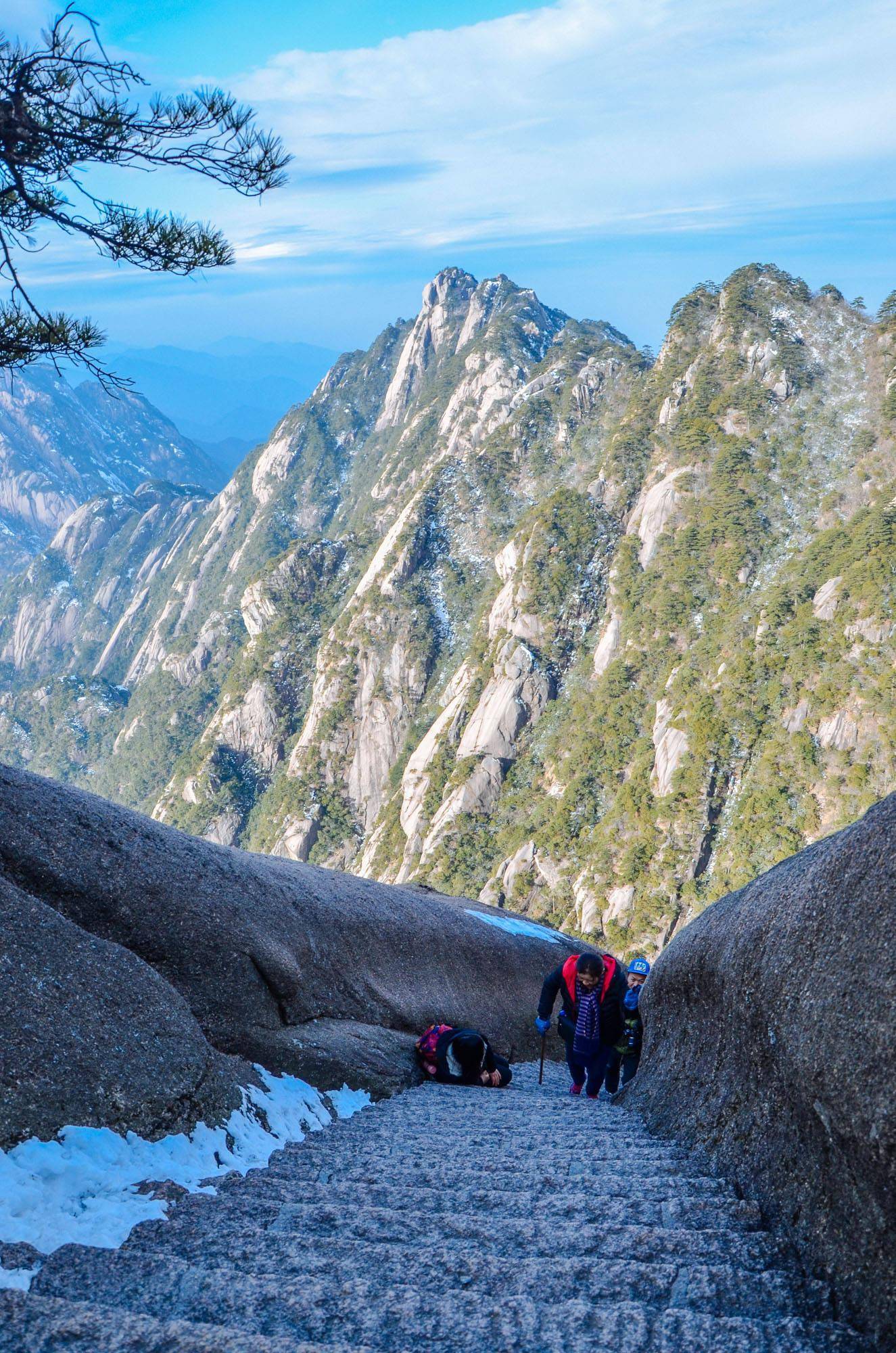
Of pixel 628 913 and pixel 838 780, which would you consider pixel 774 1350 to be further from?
pixel 628 913

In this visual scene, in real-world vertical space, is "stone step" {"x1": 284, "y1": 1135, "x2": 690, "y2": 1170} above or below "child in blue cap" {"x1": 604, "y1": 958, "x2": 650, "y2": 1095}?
below

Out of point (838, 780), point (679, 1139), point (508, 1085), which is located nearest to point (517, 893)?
point (838, 780)

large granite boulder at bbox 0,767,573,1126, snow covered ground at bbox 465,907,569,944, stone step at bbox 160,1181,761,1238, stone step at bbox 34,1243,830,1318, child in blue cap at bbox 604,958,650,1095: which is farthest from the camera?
snow covered ground at bbox 465,907,569,944

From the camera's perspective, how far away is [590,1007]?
1132 centimetres

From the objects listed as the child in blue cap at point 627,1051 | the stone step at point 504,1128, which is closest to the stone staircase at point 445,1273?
the stone step at point 504,1128

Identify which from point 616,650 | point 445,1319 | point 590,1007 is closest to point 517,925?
point 590,1007

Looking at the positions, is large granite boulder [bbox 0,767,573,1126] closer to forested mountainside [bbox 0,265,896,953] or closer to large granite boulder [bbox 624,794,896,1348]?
large granite boulder [bbox 624,794,896,1348]

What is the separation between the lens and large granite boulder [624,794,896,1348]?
13.9 feet

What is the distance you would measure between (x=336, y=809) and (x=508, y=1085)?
453 feet

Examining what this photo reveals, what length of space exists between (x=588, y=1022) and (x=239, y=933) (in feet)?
16.6

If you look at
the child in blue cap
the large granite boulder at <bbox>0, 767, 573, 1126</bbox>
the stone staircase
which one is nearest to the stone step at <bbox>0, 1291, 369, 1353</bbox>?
the stone staircase

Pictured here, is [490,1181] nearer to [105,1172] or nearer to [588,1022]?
[105,1172]

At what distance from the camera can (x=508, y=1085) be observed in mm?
13359

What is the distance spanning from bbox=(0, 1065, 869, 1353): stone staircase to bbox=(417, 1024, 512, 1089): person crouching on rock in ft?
22.5
